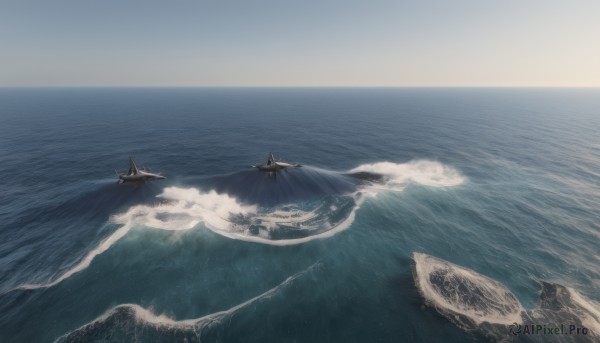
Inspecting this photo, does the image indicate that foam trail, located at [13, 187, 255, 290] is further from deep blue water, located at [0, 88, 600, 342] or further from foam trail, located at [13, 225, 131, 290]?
deep blue water, located at [0, 88, 600, 342]

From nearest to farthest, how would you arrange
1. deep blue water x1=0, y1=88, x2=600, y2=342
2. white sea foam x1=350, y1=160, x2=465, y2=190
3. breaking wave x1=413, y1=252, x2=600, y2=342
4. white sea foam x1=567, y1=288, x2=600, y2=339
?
white sea foam x1=567, y1=288, x2=600, y2=339 < breaking wave x1=413, y1=252, x2=600, y2=342 < deep blue water x1=0, y1=88, x2=600, y2=342 < white sea foam x1=350, y1=160, x2=465, y2=190

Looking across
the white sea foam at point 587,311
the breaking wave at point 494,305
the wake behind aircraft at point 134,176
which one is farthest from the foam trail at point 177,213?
the white sea foam at point 587,311

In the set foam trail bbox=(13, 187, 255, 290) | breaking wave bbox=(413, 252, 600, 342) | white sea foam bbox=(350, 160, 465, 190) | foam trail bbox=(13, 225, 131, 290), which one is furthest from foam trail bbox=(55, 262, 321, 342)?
white sea foam bbox=(350, 160, 465, 190)

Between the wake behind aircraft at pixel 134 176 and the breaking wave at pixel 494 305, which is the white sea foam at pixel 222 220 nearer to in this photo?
the wake behind aircraft at pixel 134 176

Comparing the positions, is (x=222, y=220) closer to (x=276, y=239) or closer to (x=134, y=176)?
(x=276, y=239)

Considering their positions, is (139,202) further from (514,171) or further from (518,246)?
(514,171)

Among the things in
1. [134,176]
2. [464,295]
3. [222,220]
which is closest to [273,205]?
[222,220]
